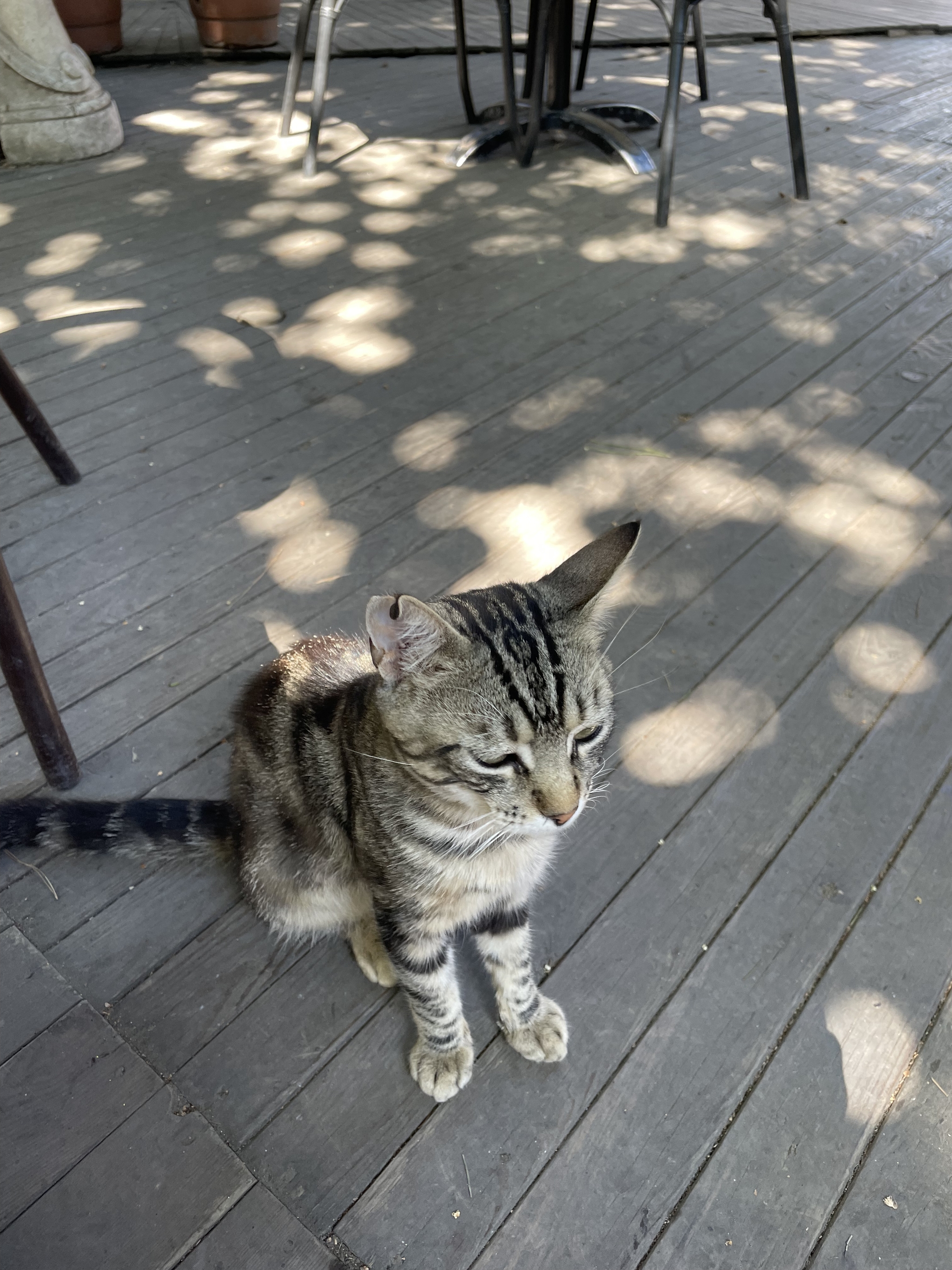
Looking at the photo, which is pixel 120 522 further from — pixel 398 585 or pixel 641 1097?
pixel 641 1097

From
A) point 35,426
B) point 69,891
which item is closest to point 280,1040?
point 69,891

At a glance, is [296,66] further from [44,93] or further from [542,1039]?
[542,1039]

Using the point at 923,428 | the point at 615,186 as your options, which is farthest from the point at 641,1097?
the point at 615,186

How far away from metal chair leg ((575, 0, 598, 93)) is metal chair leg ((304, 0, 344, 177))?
1.89m

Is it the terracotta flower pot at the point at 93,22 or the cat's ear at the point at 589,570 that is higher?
the terracotta flower pot at the point at 93,22

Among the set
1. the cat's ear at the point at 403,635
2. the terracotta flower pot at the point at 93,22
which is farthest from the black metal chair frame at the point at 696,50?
the cat's ear at the point at 403,635

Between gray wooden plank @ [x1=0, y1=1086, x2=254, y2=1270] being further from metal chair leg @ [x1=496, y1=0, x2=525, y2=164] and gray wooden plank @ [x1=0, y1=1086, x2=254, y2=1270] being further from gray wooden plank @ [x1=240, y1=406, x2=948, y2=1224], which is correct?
metal chair leg @ [x1=496, y1=0, x2=525, y2=164]

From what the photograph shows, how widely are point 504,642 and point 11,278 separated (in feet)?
10.9

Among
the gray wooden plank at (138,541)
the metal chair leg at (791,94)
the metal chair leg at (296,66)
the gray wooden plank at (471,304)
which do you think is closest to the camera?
the gray wooden plank at (138,541)

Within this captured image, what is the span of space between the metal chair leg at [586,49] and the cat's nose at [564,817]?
5.70 meters

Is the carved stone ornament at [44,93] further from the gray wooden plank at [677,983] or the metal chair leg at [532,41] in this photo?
the gray wooden plank at [677,983]

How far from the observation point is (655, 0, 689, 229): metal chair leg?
3988mm

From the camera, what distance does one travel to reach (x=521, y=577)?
251cm

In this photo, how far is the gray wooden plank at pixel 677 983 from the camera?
4.60 feet
